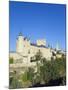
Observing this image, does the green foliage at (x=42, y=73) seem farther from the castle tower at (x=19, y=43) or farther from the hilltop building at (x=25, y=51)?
the castle tower at (x=19, y=43)

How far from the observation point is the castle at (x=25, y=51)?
2.18 meters

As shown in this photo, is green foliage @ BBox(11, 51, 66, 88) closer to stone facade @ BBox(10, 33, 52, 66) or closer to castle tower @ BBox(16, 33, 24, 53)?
stone facade @ BBox(10, 33, 52, 66)

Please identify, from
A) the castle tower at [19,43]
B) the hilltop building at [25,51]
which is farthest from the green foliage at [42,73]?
the castle tower at [19,43]

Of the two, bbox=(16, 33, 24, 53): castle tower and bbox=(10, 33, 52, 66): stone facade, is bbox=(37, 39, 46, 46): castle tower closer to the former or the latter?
bbox=(10, 33, 52, 66): stone facade

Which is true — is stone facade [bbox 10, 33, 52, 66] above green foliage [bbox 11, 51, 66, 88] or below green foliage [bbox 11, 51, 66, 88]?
above

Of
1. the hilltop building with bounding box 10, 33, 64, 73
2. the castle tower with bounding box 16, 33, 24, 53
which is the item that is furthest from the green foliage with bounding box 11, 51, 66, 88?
the castle tower with bounding box 16, 33, 24, 53

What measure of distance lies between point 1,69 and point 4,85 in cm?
15

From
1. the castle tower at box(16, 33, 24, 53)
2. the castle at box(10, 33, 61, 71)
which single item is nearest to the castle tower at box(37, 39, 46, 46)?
the castle at box(10, 33, 61, 71)

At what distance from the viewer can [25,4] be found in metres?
2.21

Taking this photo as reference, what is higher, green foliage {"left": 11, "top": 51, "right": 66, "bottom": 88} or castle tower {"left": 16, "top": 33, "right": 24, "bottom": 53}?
castle tower {"left": 16, "top": 33, "right": 24, "bottom": 53}

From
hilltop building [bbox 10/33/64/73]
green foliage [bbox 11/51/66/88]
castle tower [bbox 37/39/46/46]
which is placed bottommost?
green foliage [bbox 11/51/66/88]

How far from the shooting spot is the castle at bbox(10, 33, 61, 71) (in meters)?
2.18

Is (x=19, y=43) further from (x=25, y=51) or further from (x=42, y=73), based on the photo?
(x=42, y=73)

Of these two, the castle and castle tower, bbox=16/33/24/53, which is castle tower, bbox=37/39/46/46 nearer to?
the castle
